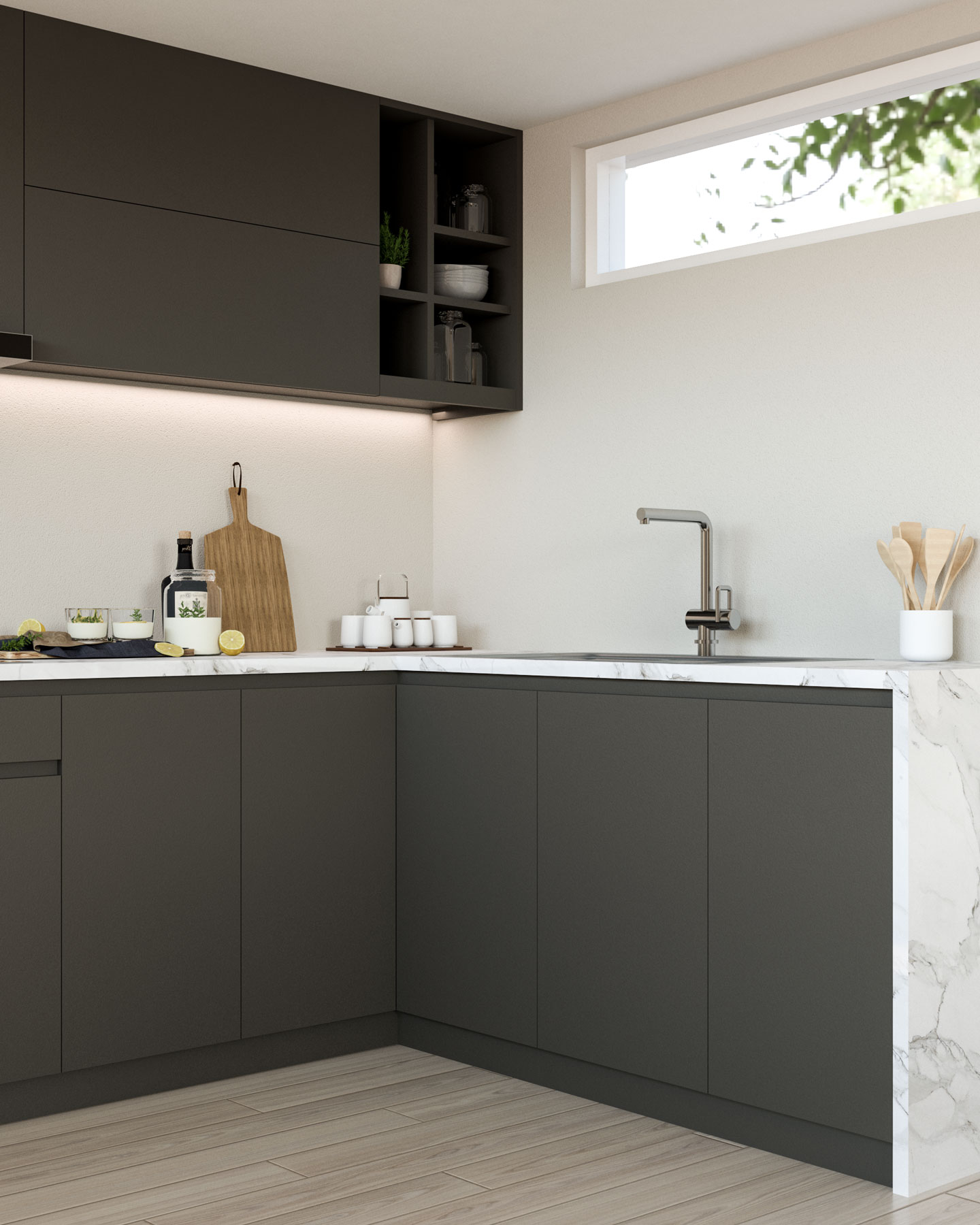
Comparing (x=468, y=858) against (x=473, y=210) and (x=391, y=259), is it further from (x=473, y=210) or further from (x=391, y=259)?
(x=473, y=210)

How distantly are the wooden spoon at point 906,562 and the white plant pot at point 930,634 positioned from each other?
4 centimetres

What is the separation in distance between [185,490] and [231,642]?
1.74ft

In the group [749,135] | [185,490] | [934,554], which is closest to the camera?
[934,554]

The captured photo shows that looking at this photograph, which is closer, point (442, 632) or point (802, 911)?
point (802, 911)

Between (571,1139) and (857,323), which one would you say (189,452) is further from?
(571,1139)

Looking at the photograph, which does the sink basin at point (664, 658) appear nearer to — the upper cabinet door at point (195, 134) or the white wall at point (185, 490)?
the white wall at point (185, 490)

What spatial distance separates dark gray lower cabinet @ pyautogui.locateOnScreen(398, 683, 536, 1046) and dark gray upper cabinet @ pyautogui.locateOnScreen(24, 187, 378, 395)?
90 centimetres

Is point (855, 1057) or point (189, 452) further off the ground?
point (189, 452)

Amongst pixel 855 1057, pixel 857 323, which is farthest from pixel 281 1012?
pixel 857 323

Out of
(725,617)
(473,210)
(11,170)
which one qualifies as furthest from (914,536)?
(11,170)

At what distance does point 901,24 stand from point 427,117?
1.27m

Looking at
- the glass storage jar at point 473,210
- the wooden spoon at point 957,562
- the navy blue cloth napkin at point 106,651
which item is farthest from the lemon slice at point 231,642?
the wooden spoon at point 957,562

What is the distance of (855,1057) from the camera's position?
257cm

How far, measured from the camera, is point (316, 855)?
330 centimetres
